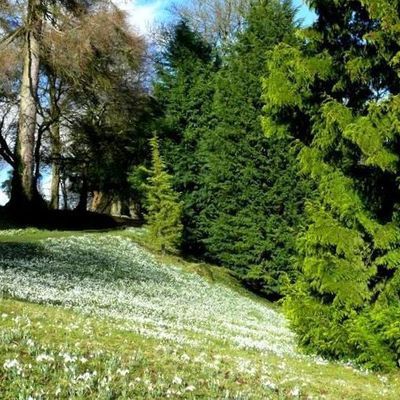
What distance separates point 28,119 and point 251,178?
513 inches

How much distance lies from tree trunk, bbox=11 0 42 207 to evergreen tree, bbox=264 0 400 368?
22.3 m

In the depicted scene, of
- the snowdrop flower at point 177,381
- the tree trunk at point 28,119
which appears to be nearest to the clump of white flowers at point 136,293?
the snowdrop flower at point 177,381

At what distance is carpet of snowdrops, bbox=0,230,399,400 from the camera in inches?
228

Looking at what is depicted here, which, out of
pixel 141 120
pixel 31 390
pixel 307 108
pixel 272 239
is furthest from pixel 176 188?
pixel 31 390

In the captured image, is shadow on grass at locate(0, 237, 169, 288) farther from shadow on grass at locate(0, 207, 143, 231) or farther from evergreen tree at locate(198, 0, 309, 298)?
evergreen tree at locate(198, 0, 309, 298)

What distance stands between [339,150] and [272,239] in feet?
62.3

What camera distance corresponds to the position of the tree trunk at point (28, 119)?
104ft

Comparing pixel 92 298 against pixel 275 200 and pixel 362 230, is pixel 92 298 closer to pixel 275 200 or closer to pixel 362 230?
pixel 362 230

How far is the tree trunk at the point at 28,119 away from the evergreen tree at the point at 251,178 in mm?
10094

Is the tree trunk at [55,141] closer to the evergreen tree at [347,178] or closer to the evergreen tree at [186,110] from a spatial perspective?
the evergreen tree at [186,110]

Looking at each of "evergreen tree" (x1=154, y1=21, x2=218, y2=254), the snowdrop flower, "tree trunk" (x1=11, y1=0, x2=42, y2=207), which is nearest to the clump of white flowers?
the snowdrop flower

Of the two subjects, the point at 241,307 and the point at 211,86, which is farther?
the point at 211,86

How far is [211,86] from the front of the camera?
36.6 m

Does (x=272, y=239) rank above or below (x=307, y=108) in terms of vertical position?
below
